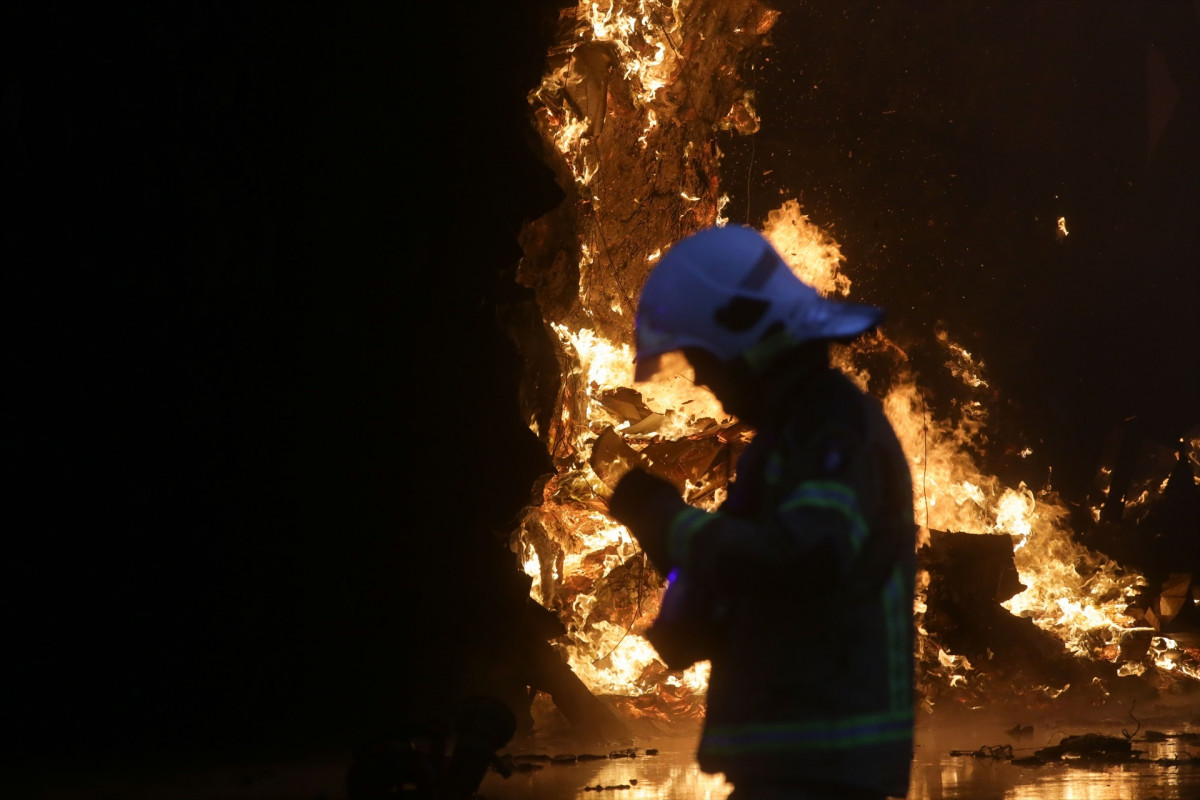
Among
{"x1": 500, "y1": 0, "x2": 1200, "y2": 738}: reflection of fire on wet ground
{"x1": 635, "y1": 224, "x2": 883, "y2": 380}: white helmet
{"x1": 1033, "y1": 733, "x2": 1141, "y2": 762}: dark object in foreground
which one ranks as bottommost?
{"x1": 635, "y1": 224, "x2": 883, "y2": 380}: white helmet

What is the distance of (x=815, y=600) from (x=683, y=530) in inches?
9.0

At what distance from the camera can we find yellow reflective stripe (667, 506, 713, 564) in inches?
71.1

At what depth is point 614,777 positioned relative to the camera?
6012mm

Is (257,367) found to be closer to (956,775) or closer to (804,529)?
(956,775)

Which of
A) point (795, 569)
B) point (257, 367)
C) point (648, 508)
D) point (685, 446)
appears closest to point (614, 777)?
point (257, 367)

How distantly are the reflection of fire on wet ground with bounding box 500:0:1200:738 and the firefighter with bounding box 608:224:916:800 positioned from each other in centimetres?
566

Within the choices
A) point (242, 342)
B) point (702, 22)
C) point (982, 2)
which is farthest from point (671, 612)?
point (982, 2)

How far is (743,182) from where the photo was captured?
32.2 ft

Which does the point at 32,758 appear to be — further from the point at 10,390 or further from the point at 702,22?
the point at 702,22

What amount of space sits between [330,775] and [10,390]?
248cm

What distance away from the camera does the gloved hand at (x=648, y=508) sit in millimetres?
1872

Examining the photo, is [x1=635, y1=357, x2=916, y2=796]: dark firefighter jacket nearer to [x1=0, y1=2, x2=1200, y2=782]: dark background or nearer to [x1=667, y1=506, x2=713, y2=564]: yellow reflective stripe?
[x1=667, y1=506, x2=713, y2=564]: yellow reflective stripe

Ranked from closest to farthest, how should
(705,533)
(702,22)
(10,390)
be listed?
(705,533), (10,390), (702,22)

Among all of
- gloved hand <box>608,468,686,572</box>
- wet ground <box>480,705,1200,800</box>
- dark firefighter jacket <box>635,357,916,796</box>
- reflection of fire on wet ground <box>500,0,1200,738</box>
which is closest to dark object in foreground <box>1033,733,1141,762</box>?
wet ground <box>480,705,1200,800</box>
